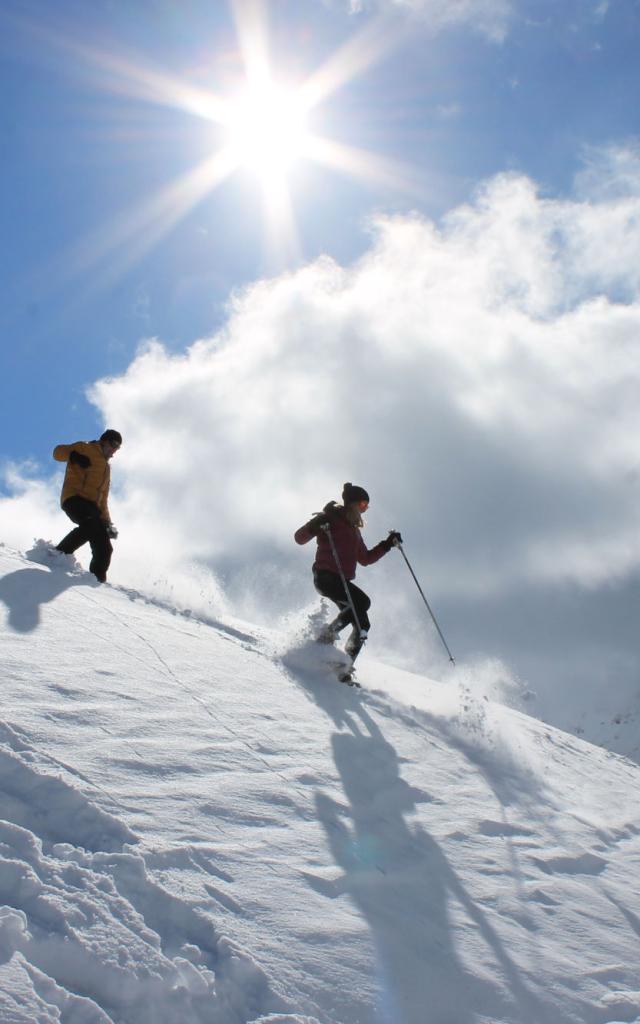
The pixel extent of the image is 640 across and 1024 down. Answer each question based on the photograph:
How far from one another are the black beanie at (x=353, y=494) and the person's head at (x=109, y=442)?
2979 millimetres

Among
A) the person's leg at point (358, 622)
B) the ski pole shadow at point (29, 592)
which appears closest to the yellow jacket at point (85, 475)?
the ski pole shadow at point (29, 592)

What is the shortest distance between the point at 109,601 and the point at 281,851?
14.7 ft

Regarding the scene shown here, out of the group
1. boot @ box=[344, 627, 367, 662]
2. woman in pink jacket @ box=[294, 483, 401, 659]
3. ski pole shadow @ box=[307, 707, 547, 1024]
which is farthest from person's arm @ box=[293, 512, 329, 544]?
ski pole shadow @ box=[307, 707, 547, 1024]

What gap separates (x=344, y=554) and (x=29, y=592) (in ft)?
11.7

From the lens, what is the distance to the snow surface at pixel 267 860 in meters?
2.53

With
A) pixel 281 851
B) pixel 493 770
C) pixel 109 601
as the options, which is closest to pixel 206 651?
pixel 109 601

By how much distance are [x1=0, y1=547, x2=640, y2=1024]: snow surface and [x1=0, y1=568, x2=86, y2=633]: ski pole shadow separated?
5 cm

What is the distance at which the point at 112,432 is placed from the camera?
9.41m

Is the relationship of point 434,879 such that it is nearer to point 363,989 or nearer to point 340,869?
point 340,869

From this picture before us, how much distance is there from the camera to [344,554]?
28.6ft

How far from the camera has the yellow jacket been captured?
9.11m

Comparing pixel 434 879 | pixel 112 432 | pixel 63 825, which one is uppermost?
pixel 112 432

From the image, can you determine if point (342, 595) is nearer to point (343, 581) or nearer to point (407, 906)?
point (343, 581)

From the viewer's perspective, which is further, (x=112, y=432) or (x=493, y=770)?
(x=112, y=432)
